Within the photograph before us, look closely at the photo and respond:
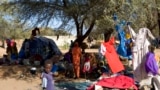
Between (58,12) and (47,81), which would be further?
(58,12)

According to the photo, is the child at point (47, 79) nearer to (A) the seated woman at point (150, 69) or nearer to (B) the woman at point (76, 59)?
(A) the seated woman at point (150, 69)

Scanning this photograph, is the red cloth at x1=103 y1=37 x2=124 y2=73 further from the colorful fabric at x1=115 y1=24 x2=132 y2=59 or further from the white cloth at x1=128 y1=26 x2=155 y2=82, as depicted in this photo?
the colorful fabric at x1=115 y1=24 x2=132 y2=59

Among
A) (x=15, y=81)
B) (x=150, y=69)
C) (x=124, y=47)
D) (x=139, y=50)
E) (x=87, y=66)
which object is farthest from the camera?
(x=124, y=47)

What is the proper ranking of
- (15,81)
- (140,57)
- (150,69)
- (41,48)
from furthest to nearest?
(41,48) < (15,81) < (140,57) < (150,69)

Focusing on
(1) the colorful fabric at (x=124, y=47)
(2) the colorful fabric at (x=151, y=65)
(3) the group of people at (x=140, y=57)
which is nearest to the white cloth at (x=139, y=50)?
(3) the group of people at (x=140, y=57)

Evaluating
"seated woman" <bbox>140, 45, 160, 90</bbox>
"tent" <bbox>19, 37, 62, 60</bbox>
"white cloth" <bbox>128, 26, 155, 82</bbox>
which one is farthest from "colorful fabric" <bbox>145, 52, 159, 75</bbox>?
"tent" <bbox>19, 37, 62, 60</bbox>

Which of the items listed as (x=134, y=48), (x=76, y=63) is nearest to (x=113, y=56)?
(x=134, y=48)

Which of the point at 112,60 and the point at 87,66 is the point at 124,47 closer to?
the point at 87,66

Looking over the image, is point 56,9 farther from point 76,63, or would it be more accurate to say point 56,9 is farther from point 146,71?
point 146,71

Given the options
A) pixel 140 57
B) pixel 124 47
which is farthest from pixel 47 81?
pixel 124 47

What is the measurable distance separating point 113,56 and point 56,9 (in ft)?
15.8

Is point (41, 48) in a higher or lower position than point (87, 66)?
higher

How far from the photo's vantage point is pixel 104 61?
15.0 metres

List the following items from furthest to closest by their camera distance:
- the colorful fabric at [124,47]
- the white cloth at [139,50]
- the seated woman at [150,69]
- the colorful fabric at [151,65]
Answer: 1. the colorful fabric at [124,47]
2. the white cloth at [139,50]
3. the colorful fabric at [151,65]
4. the seated woman at [150,69]
